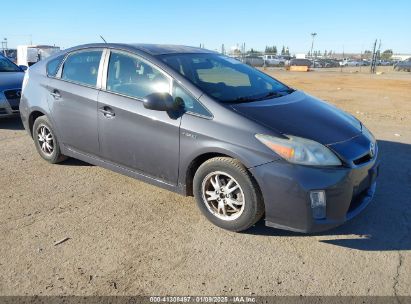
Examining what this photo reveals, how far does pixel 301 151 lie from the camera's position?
3053 millimetres

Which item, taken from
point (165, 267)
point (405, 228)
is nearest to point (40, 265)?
point (165, 267)

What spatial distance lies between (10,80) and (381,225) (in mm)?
7213

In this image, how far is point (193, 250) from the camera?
3.18 m

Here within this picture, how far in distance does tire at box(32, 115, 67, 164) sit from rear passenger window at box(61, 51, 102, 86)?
0.71 meters

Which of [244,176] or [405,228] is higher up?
[244,176]

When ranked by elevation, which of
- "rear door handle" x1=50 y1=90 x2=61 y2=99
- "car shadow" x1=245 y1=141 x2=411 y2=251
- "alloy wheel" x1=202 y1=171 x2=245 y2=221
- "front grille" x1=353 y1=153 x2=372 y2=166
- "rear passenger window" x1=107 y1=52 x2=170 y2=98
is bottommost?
"car shadow" x1=245 y1=141 x2=411 y2=251

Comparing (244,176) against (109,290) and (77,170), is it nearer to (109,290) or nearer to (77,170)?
(109,290)

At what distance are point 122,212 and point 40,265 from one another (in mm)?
1040

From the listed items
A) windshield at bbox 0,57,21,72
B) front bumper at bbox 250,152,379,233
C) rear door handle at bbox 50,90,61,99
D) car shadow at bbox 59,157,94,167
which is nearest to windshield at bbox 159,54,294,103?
front bumper at bbox 250,152,379,233

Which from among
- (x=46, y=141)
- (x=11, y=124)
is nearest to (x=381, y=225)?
(x=46, y=141)

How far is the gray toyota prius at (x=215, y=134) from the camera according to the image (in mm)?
3066

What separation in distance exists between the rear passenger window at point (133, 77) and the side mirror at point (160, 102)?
21cm

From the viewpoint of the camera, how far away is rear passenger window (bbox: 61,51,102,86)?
14.2ft

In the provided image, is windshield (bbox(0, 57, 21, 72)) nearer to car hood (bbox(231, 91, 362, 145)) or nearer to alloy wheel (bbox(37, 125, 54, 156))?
alloy wheel (bbox(37, 125, 54, 156))
